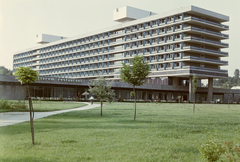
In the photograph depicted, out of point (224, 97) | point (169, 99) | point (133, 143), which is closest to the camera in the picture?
point (133, 143)

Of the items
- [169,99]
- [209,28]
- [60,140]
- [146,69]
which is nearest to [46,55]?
[169,99]

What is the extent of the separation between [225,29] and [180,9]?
53.4 feet

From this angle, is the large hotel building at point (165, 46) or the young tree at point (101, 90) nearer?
the young tree at point (101, 90)

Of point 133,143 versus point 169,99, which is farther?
point 169,99

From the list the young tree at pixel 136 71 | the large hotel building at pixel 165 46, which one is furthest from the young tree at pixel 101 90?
the large hotel building at pixel 165 46

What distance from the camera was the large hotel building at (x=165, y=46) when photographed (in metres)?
73.8

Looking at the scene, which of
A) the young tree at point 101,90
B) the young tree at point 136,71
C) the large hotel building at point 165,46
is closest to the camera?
the young tree at point 136,71

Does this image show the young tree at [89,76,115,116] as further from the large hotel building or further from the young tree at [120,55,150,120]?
the large hotel building

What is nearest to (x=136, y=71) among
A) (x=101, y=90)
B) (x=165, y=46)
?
(x=101, y=90)

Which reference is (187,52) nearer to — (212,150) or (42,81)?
(42,81)

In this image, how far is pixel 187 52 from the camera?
244ft

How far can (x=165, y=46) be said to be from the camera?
256 feet

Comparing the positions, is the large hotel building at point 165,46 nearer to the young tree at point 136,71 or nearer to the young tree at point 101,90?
the young tree at point 101,90

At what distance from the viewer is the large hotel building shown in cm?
7375
